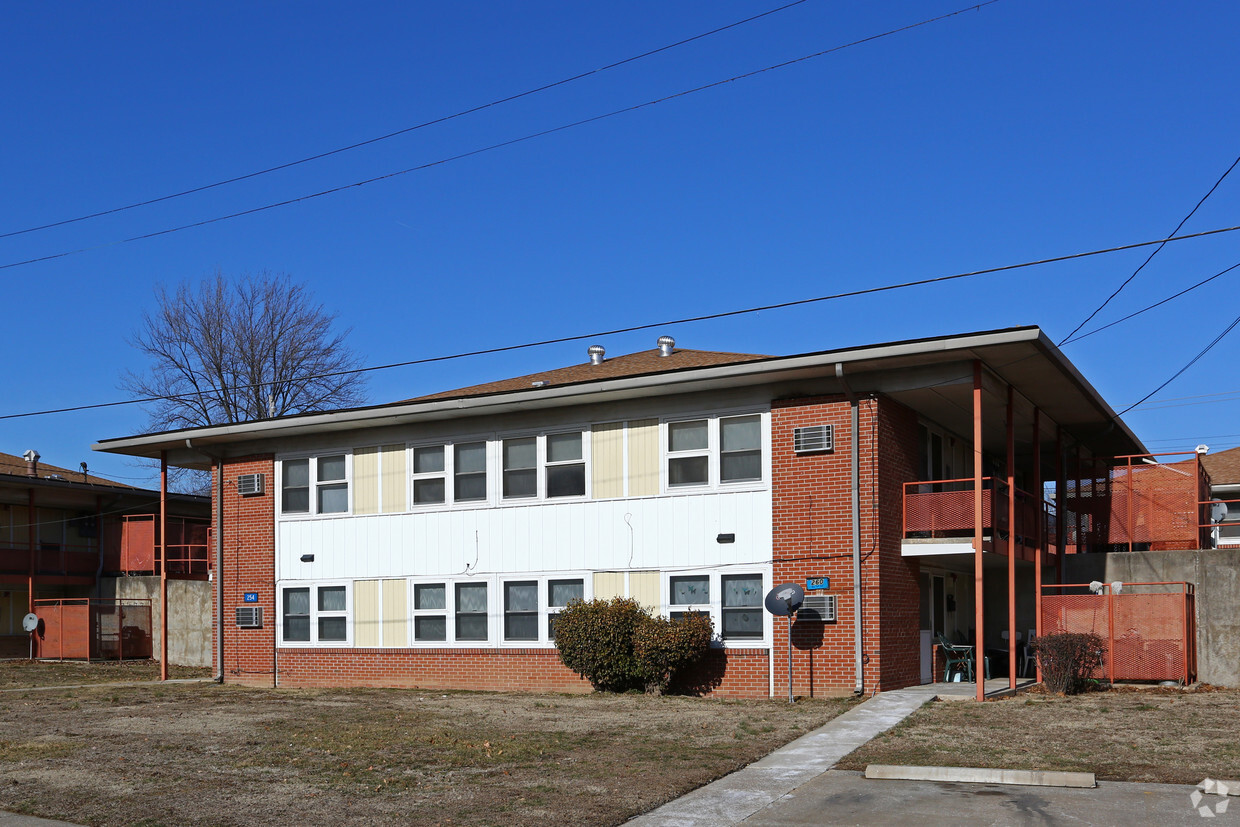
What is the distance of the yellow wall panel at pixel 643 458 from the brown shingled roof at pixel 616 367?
4.68 meters

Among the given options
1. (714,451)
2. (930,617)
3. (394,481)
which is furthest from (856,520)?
(394,481)

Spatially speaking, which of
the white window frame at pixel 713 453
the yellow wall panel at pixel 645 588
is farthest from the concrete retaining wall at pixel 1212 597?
the yellow wall panel at pixel 645 588

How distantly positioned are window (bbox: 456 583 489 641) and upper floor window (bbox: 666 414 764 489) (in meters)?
4.52

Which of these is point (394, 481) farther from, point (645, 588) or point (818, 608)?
point (818, 608)

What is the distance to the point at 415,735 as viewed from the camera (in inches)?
568

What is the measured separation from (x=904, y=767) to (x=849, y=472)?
8.10m

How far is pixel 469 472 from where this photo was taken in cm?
2270

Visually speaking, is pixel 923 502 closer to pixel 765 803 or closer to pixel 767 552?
pixel 767 552

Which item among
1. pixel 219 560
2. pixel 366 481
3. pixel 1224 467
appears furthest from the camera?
pixel 1224 467

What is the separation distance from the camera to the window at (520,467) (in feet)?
72.2

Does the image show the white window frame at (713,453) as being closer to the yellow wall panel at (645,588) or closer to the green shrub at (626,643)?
the yellow wall panel at (645,588)

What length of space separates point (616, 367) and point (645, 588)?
328 inches

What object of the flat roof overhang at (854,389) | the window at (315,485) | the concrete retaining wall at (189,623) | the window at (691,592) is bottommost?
the concrete retaining wall at (189,623)

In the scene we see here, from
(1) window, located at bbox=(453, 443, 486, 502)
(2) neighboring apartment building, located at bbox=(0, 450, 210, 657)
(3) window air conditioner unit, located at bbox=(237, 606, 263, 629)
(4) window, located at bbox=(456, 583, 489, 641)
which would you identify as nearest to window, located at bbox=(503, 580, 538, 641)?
(4) window, located at bbox=(456, 583, 489, 641)
